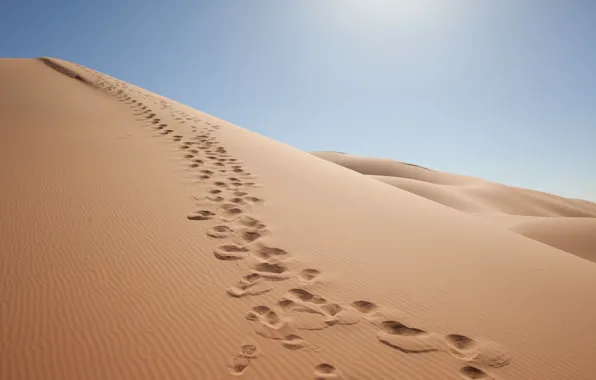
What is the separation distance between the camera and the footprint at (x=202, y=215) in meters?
4.18

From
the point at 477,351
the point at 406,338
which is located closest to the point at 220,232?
the point at 406,338

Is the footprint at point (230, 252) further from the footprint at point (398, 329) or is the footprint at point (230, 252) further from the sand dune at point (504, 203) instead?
the sand dune at point (504, 203)

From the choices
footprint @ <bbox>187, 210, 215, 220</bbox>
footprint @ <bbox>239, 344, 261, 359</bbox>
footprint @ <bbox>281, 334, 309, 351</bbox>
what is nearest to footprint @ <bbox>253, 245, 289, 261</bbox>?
footprint @ <bbox>187, 210, 215, 220</bbox>

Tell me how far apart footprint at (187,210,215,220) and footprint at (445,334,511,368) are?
119 inches

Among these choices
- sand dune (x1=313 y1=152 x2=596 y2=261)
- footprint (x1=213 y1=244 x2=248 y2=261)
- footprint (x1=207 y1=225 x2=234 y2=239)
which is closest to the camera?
footprint (x1=213 y1=244 x2=248 y2=261)

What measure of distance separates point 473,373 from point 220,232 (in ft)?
9.30

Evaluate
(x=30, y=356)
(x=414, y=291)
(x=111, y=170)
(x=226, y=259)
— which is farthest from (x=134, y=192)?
(x=414, y=291)

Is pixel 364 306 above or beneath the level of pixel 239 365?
above

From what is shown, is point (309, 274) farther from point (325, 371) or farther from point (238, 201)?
point (238, 201)

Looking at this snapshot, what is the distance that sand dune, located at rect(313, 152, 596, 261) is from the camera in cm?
1128

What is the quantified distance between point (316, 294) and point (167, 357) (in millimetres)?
1331

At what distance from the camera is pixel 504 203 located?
91.1 feet

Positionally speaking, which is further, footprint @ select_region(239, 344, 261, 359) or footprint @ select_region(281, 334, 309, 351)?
footprint @ select_region(281, 334, 309, 351)

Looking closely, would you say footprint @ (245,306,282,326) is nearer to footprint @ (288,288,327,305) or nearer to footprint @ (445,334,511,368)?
footprint @ (288,288,327,305)
